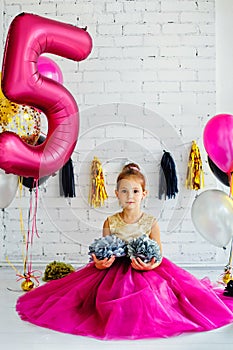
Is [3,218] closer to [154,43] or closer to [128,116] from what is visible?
[128,116]

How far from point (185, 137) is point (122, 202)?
146cm

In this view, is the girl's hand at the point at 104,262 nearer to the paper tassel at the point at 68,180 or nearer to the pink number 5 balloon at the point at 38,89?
the pink number 5 balloon at the point at 38,89

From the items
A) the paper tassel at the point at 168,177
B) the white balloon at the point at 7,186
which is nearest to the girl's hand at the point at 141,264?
the white balloon at the point at 7,186

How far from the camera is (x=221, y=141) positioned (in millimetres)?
2969

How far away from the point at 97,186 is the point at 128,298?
1597 millimetres

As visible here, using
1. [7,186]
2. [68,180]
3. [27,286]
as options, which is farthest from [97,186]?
[27,286]

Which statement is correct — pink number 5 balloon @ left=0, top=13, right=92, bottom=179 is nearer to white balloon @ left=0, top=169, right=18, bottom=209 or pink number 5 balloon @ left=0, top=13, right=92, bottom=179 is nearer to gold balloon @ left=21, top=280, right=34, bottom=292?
white balloon @ left=0, top=169, right=18, bottom=209

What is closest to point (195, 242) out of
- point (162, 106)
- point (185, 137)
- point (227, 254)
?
point (227, 254)

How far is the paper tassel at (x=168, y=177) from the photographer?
13.2ft

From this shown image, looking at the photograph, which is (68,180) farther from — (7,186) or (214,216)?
(214,216)

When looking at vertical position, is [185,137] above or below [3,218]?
above

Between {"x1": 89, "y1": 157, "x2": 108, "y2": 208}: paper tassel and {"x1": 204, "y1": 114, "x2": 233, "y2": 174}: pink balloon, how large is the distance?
1.09 m

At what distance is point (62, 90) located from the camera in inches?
109

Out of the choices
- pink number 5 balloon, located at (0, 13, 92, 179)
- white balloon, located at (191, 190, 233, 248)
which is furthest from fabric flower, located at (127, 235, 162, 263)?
pink number 5 balloon, located at (0, 13, 92, 179)
